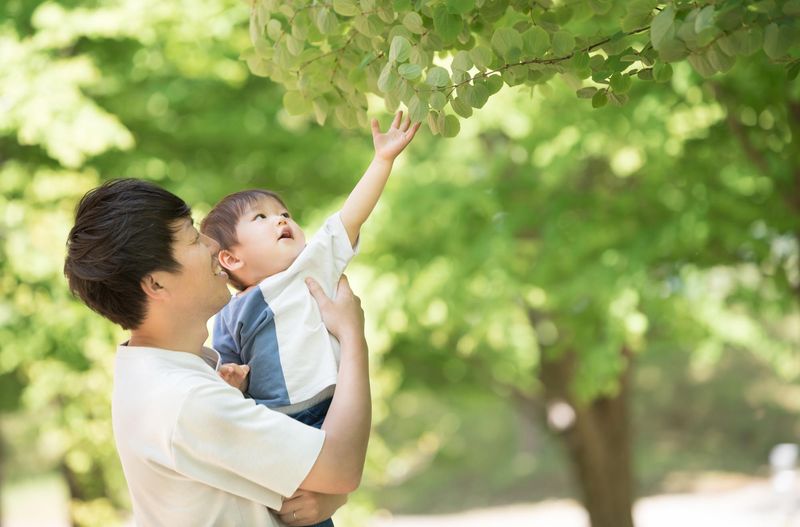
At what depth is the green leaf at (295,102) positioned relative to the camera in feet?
8.71

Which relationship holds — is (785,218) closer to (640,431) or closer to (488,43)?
(488,43)

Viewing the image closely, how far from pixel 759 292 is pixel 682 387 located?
19.0m

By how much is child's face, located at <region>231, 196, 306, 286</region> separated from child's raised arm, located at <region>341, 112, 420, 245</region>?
140 millimetres

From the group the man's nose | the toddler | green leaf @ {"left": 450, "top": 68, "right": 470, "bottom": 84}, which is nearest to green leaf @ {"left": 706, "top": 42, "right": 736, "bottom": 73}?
green leaf @ {"left": 450, "top": 68, "right": 470, "bottom": 84}

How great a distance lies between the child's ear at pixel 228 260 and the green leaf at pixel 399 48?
0.67 metres

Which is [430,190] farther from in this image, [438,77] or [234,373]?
[438,77]

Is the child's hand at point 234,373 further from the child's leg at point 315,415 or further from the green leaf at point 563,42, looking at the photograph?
the green leaf at point 563,42

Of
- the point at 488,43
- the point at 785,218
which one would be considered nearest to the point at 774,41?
the point at 488,43

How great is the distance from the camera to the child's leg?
226cm

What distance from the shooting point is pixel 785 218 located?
6664mm

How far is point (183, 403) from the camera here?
2.00 m

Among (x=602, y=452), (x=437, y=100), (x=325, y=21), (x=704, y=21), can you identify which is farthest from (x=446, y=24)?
(x=602, y=452)

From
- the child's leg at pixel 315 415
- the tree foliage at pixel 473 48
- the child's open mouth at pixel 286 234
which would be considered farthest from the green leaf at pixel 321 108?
the child's leg at pixel 315 415

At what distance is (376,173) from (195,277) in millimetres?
547
